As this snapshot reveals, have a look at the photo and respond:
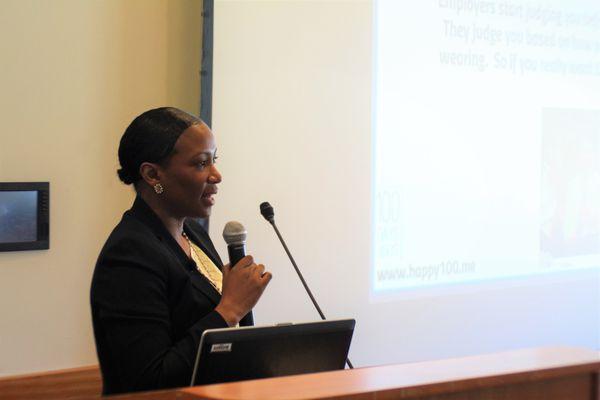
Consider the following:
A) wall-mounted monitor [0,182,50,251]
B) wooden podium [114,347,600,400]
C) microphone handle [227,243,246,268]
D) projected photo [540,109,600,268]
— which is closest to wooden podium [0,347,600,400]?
wooden podium [114,347,600,400]

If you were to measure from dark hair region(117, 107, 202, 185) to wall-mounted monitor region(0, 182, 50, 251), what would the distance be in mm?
965

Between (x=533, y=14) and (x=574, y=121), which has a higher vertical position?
(x=533, y=14)

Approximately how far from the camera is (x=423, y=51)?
3.59 m

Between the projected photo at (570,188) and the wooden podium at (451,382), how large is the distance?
8.87 ft

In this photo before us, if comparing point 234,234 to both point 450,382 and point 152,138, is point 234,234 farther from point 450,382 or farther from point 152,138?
point 450,382

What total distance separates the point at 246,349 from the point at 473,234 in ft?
7.85

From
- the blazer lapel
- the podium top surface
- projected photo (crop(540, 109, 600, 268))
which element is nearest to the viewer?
the podium top surface

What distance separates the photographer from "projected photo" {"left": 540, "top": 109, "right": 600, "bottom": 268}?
4.05 meters

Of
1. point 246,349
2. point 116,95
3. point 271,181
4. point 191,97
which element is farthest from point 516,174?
point 246,349

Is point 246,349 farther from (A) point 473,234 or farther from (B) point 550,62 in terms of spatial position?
(B) point 550,62

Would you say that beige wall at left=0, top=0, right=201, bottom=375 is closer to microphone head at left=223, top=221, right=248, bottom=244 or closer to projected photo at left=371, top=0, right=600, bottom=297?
projected photo at left=371, top=0, right=600, bottom=297

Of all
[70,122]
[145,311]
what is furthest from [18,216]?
[145,311]

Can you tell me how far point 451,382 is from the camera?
1.18 meters

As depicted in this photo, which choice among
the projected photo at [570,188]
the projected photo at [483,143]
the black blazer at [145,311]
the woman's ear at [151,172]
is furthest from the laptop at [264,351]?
the projected photo at [570,188]
